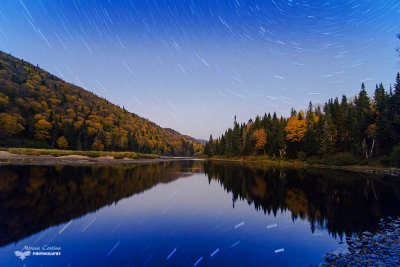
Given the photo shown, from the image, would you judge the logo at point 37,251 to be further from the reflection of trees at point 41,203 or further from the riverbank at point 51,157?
the riverbank at point 51,157

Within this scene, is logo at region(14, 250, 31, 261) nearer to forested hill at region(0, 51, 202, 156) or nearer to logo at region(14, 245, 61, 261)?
logo at region(14, 245, 61, 261)

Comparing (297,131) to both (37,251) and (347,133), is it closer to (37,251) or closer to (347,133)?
(347,133)

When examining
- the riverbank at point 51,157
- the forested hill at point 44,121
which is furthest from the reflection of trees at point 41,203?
the forested hill at point 44,121

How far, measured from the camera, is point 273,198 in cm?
1673

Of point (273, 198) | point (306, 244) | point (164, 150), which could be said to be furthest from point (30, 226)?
point (164, 150)

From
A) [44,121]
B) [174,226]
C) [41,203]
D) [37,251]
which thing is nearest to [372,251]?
[174,226]

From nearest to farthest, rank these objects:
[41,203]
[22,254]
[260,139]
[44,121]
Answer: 1. [22,254]
2. [41,203]
3. [44,121]
4. [260,139]

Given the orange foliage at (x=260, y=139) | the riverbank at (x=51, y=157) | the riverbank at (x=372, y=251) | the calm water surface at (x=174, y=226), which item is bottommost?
the calm water surface at (x=174, y=226)

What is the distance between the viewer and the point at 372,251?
7004 millimetres

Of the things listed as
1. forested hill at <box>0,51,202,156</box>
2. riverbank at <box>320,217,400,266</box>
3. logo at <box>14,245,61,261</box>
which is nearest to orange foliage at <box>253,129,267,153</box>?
forested hill at <box>0,51,202,156</box>

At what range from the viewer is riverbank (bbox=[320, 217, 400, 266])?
616 centimetres

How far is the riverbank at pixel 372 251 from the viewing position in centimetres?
616

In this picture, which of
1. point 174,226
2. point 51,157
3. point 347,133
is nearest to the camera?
point 174,226

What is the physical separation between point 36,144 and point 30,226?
2985 inches
